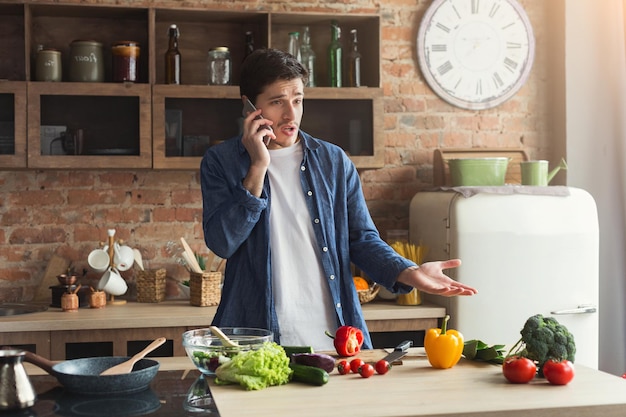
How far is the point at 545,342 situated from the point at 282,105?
1.09 m

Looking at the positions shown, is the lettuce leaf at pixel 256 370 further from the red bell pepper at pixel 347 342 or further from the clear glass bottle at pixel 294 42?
the clear glass bottle at pixel 294 42

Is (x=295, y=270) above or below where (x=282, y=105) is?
below

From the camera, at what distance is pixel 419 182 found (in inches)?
177

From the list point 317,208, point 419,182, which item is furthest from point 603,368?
point 317,208

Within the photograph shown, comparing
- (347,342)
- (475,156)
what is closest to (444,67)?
(475,156)

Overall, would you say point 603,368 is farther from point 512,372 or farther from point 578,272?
point 512,372

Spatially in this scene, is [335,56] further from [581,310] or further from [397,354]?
[397,354]

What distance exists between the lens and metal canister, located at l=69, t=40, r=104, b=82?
3943 mm

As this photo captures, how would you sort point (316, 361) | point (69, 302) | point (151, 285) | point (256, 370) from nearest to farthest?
point (256, 370) → point (316, 361) → point (69, 302) → point (151, 285)

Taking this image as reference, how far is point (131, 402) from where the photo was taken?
1.79m

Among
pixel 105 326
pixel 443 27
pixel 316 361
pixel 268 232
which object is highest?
pixel 443 27

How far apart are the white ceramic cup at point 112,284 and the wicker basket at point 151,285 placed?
0.08 meters

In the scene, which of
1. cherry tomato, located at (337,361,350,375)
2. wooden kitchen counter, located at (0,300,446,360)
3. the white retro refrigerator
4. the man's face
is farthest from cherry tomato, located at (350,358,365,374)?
the white retro refrigerator

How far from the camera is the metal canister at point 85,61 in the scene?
3943 mm
